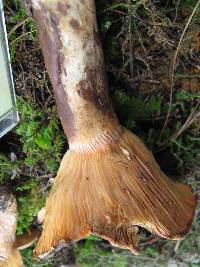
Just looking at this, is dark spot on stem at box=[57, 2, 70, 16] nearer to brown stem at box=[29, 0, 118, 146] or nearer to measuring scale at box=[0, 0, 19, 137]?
brown stem at box=[29, 0, 118, 146]

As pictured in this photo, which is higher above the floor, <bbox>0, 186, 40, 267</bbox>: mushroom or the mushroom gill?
the mushroom gill

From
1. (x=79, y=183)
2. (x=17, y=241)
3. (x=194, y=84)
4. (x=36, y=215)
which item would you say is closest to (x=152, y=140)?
(x=194, y=84)

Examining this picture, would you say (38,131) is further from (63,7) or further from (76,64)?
(63,7)

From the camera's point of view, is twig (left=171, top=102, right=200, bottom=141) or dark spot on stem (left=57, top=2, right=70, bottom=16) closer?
dark spot on stem (left=57, top=2, right=70, bottom=16)

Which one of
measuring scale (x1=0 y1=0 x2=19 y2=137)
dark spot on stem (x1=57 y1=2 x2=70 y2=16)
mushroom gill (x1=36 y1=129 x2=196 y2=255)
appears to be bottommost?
mushroom gill (x1=36 y1=129 x2=196 y2=255)

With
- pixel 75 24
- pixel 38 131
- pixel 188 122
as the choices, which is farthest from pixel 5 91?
pixel 188 122

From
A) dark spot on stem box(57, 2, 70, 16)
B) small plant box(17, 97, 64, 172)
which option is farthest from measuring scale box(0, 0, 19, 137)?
dark spot on stem box(57, 2, 70, 16)
